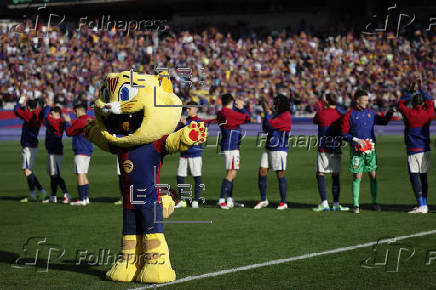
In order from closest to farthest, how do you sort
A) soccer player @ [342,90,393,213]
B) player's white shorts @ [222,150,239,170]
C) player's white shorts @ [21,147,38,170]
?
soccer player @ [342,90,393,213] → player's white shorts @ [222,150,239,170] → player's white shorts @ [21,147,38,170]

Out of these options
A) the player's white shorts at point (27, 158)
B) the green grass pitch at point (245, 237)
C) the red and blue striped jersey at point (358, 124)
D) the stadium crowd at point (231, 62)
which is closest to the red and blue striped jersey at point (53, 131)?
the player's white shorts at point (27, 158)

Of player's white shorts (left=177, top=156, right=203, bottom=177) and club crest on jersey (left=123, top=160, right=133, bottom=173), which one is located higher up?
club crest on jersey (left=123, top=160, right=133, bottom=173)

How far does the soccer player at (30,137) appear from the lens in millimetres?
15258

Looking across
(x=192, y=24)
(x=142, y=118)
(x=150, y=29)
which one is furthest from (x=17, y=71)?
(x=142, y=118)

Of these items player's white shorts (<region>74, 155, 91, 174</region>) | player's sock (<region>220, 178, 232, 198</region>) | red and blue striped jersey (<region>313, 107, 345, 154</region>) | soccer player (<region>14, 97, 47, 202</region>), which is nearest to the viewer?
red and blue striped jersey (<region>313, 107, 345, 154</region>)

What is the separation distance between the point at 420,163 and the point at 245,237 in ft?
13.2

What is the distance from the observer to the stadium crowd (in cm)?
3970

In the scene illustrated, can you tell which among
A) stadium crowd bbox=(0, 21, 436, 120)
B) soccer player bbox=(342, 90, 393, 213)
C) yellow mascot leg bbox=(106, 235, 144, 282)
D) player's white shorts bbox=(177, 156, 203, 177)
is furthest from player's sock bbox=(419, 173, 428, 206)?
stadium crowd bbox=(0, 21, 436, 120)

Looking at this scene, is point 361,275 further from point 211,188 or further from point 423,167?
point 211,188

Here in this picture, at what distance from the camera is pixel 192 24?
4662 cm

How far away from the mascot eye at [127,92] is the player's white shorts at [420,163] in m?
6.73

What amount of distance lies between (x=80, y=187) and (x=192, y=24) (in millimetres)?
33261

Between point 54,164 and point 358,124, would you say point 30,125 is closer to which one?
point 54,164

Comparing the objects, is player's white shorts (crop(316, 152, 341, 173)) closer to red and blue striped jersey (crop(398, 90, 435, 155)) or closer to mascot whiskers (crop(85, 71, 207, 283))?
red and blue striped jersey (crop(398, 90, 435, 155))
